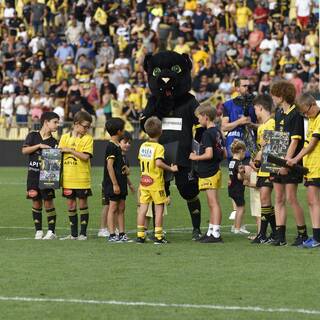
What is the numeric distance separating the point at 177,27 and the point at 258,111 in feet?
72.1

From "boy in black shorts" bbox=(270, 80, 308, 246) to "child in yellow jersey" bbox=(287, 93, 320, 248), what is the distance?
110mm

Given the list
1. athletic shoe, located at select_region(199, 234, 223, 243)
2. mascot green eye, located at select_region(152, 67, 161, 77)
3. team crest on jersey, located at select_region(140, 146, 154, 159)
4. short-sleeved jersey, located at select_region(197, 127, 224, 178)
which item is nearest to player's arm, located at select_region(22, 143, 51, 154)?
team crest on jersey, located at select_region(140, 146, 154, 159)

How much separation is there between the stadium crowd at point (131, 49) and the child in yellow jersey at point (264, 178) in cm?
1516

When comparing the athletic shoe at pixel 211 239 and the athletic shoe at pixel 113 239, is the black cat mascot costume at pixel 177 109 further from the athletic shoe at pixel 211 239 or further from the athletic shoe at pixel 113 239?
the athletic shoe at pixel 113 239

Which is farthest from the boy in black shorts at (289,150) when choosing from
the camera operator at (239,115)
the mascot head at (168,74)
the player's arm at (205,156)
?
the mascot head at (168,74)

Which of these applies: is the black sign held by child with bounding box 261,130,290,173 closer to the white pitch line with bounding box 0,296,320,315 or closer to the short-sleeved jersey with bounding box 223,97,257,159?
the short-sleeved jersey with bounding box 223,97,257,159

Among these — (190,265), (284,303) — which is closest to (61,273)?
(190,265)

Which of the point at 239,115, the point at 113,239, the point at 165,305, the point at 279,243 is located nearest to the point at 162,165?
the point at 113,239

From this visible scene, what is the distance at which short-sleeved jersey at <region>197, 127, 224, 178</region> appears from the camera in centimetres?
1487

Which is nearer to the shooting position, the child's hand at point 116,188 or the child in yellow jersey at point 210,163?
the child in yellow jersey at point 210,163

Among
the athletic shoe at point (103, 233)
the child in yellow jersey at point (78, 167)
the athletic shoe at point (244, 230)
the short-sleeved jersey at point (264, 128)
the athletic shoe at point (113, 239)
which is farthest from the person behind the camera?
the athletic shoe at point (244, 230)

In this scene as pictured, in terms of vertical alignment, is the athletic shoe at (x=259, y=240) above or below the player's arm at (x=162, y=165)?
below

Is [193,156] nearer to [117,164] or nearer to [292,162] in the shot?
[117,164]

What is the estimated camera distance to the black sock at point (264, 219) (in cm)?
1477
